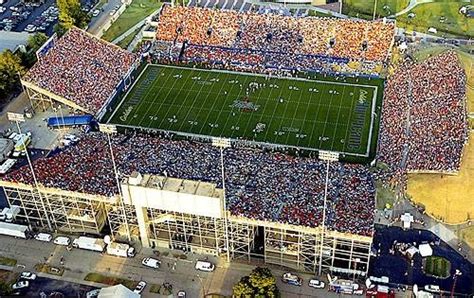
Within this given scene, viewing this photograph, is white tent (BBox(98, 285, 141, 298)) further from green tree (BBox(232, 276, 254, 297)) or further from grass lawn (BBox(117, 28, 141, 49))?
grass lawn (BBox(117, 28, 141, 49))

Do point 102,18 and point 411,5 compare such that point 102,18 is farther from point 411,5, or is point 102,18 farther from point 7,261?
point 7,261

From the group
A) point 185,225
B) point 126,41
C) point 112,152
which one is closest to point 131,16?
point 126,41

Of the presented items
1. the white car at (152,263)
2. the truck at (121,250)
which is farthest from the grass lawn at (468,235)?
the truck at (121,250)

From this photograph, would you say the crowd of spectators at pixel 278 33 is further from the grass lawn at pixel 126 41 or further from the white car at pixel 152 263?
the white car at pixel 152 263

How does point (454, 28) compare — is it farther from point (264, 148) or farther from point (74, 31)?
point (74, 31)

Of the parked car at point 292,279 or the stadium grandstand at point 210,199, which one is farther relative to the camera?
the parked car at point 292,279

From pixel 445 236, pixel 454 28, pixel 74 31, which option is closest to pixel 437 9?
pixel 454 28
